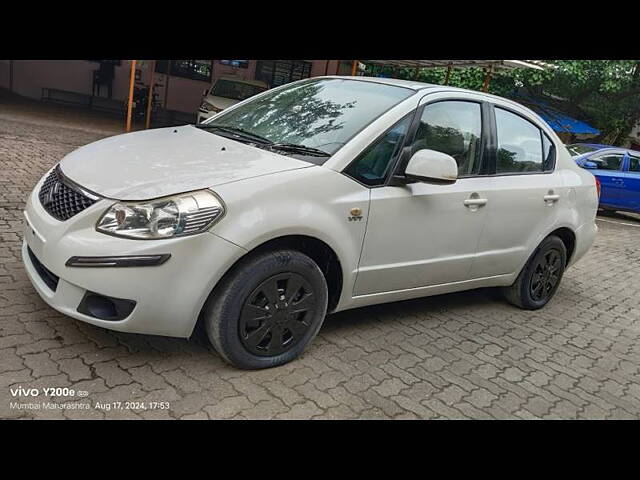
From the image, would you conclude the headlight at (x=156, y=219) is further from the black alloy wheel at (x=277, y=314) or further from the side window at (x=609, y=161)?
the side window at (x=609, y=161)

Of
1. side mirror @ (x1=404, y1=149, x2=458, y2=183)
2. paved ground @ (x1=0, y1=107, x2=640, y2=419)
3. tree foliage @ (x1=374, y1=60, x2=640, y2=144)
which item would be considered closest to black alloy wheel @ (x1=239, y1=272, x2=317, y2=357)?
paved ground @ (x1=0, y1=107, x2=640, y2=419)

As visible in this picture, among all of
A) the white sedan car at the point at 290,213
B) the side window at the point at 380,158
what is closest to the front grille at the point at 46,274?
the white sedan car at the point at 290,213

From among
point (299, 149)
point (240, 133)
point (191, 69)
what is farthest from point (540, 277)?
point (191, 69)

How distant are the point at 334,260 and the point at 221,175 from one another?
84cm

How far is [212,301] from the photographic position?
2.84 meters

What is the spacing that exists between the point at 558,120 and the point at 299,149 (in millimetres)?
17490

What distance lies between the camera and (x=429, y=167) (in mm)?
3273

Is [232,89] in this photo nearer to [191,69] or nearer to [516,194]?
[191,69]

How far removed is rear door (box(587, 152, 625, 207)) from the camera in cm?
1134

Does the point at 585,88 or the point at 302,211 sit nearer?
the point at 302,211

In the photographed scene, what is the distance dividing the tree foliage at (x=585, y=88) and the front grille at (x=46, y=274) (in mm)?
14872

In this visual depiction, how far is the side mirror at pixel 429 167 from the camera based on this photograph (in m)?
3.28
